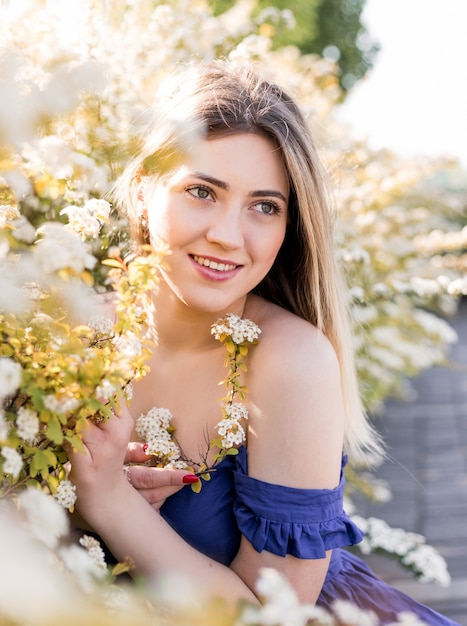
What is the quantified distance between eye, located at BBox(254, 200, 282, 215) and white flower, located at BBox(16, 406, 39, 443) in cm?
84

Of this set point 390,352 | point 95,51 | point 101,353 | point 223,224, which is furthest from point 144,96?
point 390,352

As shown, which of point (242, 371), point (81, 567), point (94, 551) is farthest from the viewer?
point (242, 371)

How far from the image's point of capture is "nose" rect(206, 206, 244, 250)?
1.54m

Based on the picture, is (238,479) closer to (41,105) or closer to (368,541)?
(41,105)

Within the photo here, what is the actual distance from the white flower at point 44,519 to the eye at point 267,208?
0.97 metres

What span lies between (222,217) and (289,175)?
0.70 ft

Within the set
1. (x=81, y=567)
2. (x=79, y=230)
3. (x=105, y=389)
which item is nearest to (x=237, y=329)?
(x=79, y=230)

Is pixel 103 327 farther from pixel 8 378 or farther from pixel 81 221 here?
pixel 8 378

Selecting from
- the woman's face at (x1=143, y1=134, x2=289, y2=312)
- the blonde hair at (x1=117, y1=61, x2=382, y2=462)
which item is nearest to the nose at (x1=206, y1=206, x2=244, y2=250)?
the woman's face at (x1=143, y1=134, x2=289, y2=312)

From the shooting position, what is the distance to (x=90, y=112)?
183 centimetres

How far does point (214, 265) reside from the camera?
5.21 feet

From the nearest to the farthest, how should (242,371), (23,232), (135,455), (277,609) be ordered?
(277,609), (23,232), (135,455), (242,371)

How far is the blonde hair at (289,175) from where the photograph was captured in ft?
5.35

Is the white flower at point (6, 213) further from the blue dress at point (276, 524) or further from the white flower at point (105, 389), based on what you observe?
the blue dress at point (276, 524)
